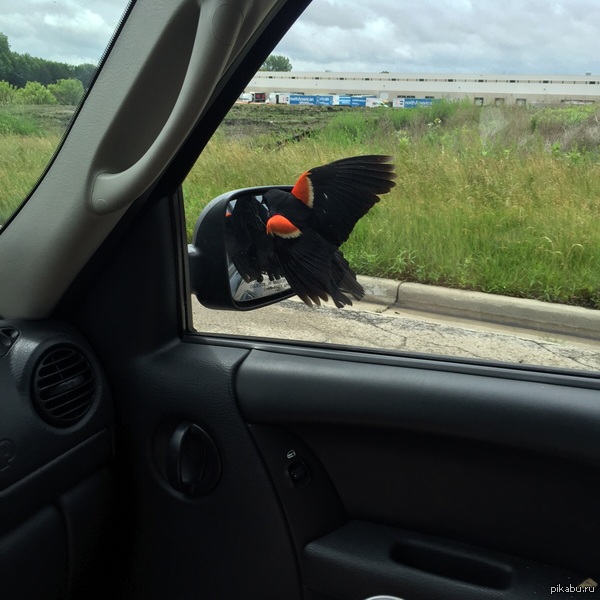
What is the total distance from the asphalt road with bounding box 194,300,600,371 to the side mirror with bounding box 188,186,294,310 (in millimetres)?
108

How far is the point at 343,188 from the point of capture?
185 cm

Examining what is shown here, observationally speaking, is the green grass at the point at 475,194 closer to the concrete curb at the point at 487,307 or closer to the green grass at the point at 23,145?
the concrete curb at the point at 487,307

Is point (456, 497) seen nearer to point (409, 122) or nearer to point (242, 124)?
point (409, 122)

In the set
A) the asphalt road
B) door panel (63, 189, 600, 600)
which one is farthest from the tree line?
the asphalt road

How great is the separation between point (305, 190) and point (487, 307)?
60cm

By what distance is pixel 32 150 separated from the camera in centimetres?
188

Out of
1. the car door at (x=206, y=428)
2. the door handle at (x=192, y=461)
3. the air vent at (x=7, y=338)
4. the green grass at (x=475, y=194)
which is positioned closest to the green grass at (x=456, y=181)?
the green grass at (x=475, y=194)

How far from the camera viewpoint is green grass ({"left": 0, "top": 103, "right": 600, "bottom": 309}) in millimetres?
1805

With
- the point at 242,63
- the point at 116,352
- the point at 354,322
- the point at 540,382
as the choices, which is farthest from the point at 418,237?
the point at 116,352

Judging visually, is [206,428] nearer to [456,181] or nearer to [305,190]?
[305,190]

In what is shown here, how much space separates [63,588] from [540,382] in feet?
4.44

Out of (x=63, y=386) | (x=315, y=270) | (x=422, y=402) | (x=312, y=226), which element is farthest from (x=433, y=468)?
(x=63, y=386)

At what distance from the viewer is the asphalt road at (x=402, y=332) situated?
1.82 metres

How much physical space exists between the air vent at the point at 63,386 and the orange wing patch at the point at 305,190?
2.46 ft
